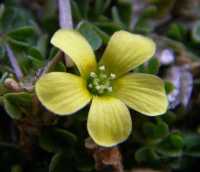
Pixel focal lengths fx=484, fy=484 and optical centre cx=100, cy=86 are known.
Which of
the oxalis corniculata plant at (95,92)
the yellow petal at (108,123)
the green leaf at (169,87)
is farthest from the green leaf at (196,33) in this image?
the yellow petal at (108,123)

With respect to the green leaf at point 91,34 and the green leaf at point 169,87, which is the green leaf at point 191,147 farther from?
the green leaf at point 91,34

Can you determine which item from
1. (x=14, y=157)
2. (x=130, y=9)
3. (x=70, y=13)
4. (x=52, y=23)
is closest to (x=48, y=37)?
(x=52, y=23)

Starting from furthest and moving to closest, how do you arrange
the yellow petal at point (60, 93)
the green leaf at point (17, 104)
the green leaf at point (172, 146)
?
1. the green leaf at point (172, 146)
2. the green leaf at point (17, 104)
3. the yellow petal at point (60, 93)

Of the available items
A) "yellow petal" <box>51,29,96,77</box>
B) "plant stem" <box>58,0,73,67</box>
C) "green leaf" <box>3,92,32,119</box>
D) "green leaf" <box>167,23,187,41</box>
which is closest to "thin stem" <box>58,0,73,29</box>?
"plant stem" <box>58,0,73,67</box>

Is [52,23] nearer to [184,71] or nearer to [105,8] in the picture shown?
[105,8]

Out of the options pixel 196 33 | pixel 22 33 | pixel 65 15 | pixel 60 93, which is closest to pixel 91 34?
pixel 65 15

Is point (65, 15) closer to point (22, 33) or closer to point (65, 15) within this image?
point (65, 15)

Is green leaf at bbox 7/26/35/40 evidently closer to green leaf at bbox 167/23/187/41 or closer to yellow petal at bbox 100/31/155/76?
yellow petal at bbox 100/31/155/76
